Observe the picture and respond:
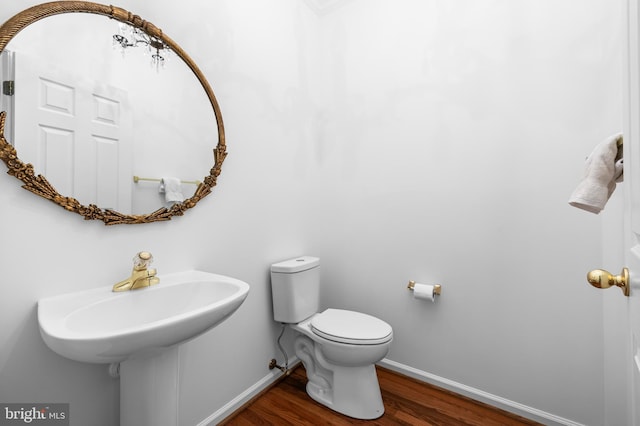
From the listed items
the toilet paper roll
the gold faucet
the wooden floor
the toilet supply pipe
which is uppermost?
the gold faucet

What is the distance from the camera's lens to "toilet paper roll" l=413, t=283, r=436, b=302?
1.61 meters

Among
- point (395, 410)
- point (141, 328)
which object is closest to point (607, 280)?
point (141, 328)

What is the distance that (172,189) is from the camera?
120 centimetres

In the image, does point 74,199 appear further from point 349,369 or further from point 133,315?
point 349,369

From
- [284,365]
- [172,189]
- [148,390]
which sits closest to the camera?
[148,390]

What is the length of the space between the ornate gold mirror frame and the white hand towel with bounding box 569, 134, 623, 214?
1.31 metres

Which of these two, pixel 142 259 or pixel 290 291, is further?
pixel 290 291

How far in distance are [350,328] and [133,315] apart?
3.27 ft

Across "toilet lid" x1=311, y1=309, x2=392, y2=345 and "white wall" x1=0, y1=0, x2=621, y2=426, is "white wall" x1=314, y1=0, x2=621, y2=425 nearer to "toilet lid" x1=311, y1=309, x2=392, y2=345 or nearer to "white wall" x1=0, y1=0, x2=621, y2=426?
"white wall" x1=0, y1=0, x2=621, y2=426

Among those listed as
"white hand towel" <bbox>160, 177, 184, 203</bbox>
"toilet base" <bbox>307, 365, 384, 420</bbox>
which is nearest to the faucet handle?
"white hand towel" <bbox>160, 177, 184, 203</bbox>

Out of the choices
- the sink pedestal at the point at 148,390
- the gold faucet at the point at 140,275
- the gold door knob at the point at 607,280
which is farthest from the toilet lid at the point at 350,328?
the gold door knob at the point at 607,280

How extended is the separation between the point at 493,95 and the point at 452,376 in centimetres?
160

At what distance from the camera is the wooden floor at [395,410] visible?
55.1 inches

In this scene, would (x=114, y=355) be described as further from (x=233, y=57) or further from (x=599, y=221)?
(x=599, y=221)
